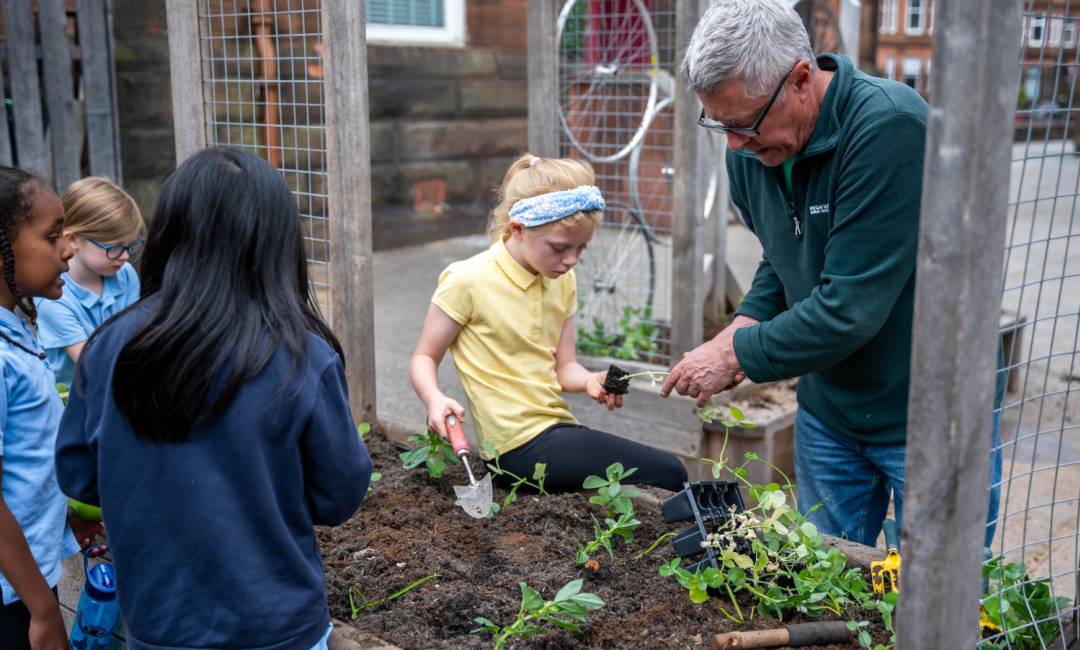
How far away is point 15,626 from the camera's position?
86.4 inches

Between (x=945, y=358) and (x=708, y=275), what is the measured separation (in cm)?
431

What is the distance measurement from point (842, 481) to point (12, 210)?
2127 millimetres

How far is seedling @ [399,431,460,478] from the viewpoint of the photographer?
3201 mm

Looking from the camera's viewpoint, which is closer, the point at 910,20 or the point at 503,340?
the point at 503,340

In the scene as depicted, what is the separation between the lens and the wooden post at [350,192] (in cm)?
338

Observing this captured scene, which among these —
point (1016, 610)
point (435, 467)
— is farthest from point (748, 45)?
point (435, 467)

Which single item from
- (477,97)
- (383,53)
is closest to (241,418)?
(383,53)

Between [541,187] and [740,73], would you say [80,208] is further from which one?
[740,73]

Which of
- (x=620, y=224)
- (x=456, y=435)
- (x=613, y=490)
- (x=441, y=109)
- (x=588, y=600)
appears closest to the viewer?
(x=588, y=600)

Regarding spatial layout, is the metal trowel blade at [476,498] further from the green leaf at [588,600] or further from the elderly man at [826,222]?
the green leaf at [588,600]

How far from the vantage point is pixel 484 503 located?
9.61 ft

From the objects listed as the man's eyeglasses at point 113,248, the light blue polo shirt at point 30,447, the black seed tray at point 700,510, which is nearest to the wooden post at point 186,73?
the man's eyeglasses at point 113,248

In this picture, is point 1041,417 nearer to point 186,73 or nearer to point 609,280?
point 609,280

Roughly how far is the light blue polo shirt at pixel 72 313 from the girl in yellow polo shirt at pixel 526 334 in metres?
1.06
